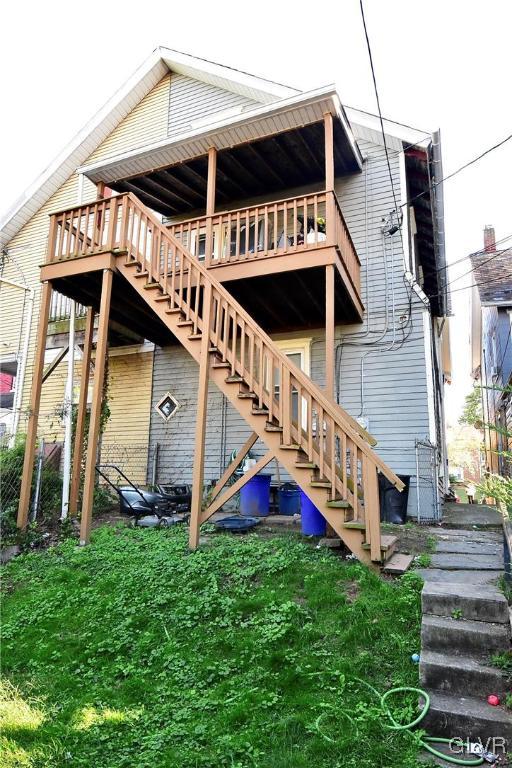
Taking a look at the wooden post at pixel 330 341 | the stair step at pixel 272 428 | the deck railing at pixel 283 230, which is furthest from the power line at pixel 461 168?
the stair step at pixel 272 428

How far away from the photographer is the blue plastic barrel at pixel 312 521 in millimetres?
5504

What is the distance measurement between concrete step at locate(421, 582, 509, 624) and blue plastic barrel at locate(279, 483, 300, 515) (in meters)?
4.08

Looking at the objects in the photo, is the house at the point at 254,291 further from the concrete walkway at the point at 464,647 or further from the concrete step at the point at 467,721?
the concrete step at the point at 467,721

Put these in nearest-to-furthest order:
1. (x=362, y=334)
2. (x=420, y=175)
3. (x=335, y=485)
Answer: (x=335, y=485)
(x=362, y=334)
(x=420, y=175)

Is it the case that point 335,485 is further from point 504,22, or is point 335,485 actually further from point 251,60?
point 251,60

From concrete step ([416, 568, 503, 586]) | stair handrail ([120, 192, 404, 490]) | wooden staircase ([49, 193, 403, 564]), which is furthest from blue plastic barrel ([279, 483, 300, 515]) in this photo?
concrete step ([416, 568, 503, 586])

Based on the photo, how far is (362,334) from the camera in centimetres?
845

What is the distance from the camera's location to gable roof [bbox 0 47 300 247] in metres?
9.76

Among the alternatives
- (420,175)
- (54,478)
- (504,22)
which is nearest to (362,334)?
(420,175)

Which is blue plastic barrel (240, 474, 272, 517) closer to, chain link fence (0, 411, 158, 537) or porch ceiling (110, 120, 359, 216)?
chain link fence (0, 411, 158, 537)

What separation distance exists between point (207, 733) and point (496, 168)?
9757 mm

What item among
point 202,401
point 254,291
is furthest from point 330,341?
point 254,291

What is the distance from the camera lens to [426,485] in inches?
296

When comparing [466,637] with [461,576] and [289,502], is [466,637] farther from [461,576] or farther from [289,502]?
[289,502]
